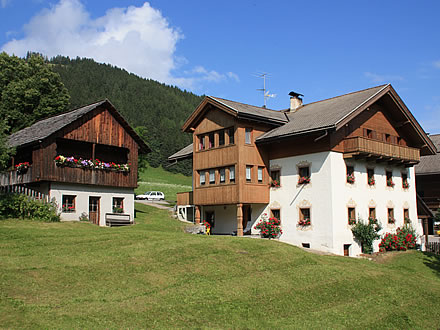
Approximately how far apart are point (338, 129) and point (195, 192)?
38.3 feet

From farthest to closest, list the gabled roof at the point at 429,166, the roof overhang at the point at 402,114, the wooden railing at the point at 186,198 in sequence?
the gabled roof at the point at 429,166 < the wooden railing at the point at 186,198 < the roof overhang at the point at 402,114

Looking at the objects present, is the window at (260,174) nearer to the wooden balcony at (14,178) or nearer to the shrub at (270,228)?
the shrub at (270,228)

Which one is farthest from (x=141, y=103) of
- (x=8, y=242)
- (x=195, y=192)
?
(x=8, y=242)

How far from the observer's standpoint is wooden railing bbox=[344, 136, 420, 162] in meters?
28.7

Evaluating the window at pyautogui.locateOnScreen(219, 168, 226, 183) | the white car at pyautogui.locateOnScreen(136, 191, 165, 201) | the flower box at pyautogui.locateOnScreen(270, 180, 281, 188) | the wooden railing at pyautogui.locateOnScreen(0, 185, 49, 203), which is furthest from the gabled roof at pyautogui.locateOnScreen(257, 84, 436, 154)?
the white car at pyautogui.locateOnScreen(136, 191, 165, 201)

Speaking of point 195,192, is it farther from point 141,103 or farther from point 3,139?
point 141,103

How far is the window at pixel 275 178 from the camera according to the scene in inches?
1246

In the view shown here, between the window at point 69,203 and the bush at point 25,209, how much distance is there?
4.66 ft

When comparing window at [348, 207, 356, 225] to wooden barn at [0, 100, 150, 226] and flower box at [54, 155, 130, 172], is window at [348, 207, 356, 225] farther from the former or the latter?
flower box at [54, 155, 130, 172]

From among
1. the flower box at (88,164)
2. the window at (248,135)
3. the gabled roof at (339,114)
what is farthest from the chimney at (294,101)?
the flower box at (88,164)

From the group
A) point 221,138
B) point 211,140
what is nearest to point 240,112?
point 221,138

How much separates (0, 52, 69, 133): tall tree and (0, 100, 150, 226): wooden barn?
427 inches

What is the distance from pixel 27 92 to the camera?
45.0 meters

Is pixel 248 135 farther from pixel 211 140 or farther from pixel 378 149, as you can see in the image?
pixel 378 149
